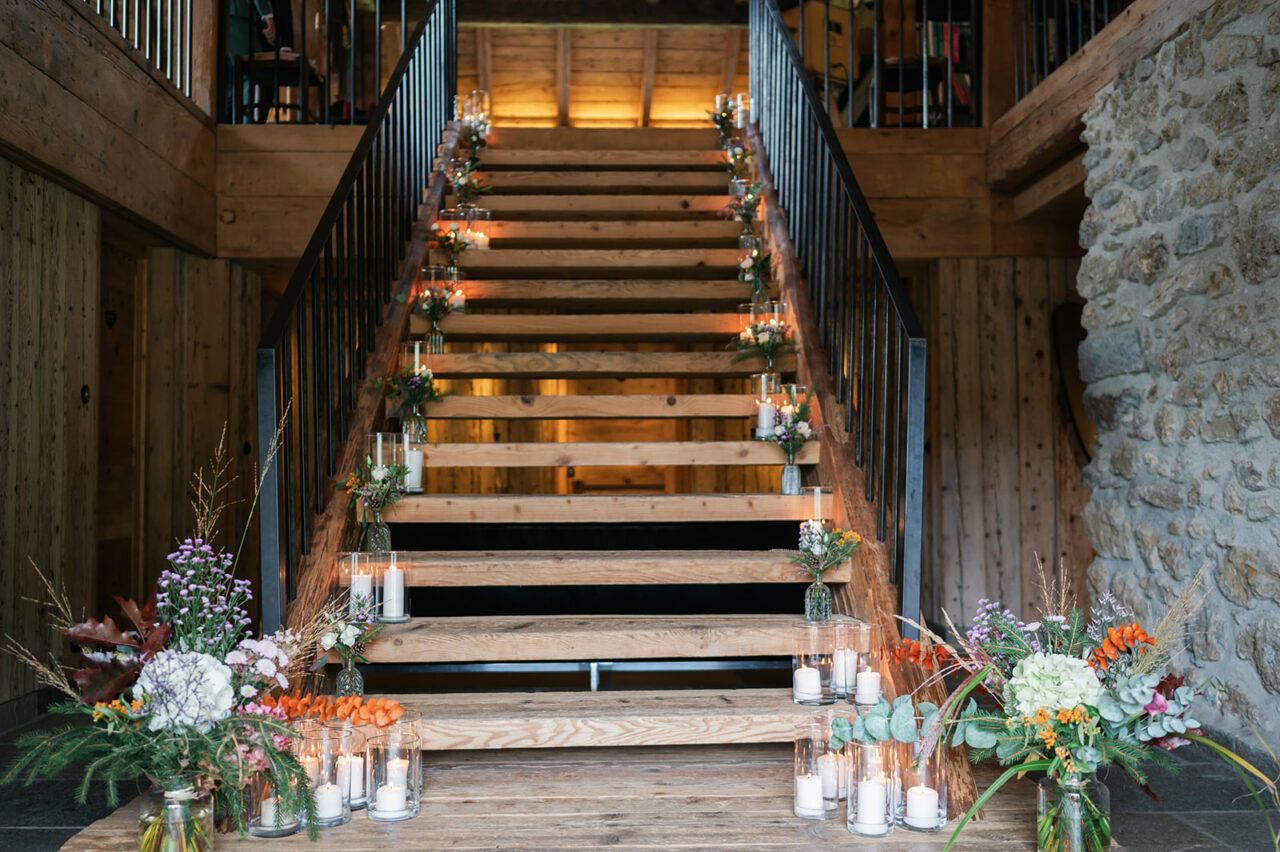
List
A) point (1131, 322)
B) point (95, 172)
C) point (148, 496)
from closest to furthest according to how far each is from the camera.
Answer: point (1131, 322), point (95, 172), point (148, 496)

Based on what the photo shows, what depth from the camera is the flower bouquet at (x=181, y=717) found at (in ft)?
5.46

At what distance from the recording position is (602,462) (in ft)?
10.3

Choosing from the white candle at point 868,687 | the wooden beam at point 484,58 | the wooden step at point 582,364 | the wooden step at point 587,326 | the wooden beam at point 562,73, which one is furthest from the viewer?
the wooden beam at point 562,73

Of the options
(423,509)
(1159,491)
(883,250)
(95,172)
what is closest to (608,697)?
(423,509)

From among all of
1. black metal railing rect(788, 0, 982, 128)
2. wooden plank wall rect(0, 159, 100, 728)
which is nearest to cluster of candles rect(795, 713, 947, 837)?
wooden plank wall rect(0, 159, 100, 728)

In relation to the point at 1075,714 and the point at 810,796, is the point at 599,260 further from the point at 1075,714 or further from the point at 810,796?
the point at 1075,714

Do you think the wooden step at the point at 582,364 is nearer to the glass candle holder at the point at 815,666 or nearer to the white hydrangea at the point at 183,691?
the glass candle holder at the point at 815,666

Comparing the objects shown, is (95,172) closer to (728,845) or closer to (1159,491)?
(728,845)

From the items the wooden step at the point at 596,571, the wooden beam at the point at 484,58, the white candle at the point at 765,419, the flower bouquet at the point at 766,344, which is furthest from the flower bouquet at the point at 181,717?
the wooden beam at the point at 484,58

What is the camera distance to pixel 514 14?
22.1ft

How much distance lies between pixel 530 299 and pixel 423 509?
1.29m

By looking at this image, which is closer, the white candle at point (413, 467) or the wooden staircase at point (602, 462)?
the wooden staircase at point (602, 462)

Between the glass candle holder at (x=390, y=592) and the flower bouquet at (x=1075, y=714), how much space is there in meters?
1.34

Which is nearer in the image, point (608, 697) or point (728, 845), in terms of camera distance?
point (728, 845)
